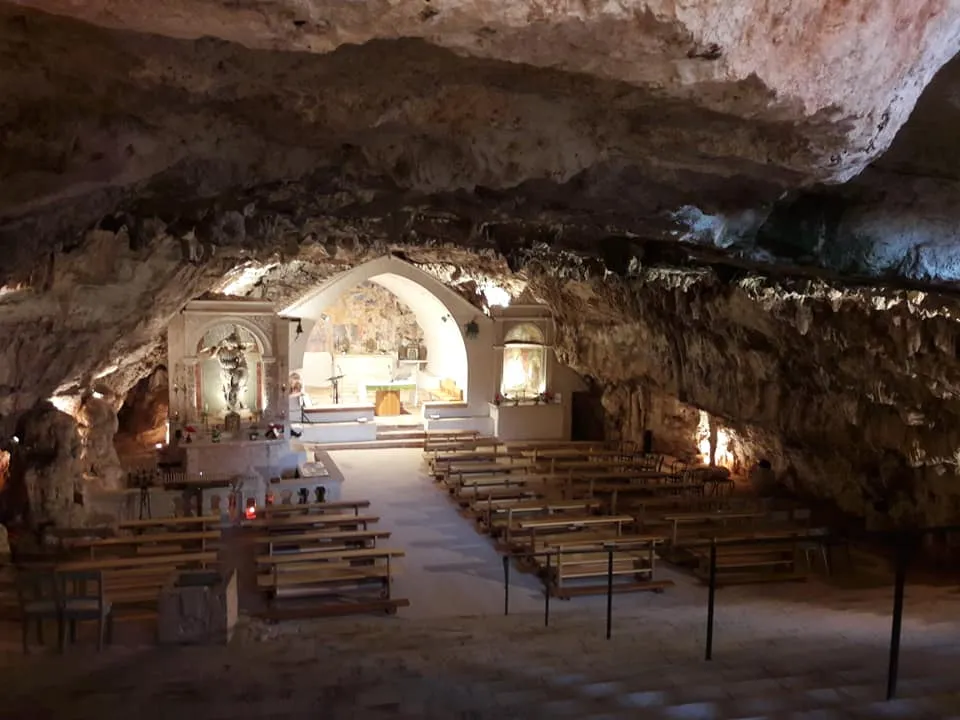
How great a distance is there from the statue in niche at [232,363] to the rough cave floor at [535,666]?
877cm

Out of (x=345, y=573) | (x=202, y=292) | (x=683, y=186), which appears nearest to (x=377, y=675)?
(x=345, y=573)

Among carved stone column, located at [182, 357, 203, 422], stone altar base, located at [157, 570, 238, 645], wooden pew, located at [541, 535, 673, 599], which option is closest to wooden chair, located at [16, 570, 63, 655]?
stone altar base, located at [157, 570, 238, 645]

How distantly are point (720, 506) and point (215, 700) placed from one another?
1056 cm

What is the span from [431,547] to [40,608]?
20.6 feet

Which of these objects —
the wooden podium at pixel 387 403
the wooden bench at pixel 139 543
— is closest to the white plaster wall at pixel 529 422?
the wooden podium at pixel 387 403

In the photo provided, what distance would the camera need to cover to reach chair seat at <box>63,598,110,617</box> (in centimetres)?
693

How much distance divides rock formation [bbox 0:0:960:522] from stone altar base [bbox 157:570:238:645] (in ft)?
11.7

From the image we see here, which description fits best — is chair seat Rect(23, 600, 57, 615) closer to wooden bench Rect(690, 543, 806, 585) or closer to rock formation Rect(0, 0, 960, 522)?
rock formation Rect(0, 0, 960, 522)

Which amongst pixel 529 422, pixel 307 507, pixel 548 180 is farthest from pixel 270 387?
pixel 548 180

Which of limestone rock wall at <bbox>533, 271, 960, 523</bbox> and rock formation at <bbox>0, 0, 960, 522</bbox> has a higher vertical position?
rock formation at <bbox>0, 0, 960, 522</bbox>

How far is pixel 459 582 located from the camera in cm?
1077

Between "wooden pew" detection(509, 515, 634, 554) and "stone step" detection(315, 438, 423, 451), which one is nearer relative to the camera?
"wooden pew" detection(509, 515, 634, 554)

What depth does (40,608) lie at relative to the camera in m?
6.93

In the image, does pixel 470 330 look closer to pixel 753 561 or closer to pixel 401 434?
pixel 401 434
